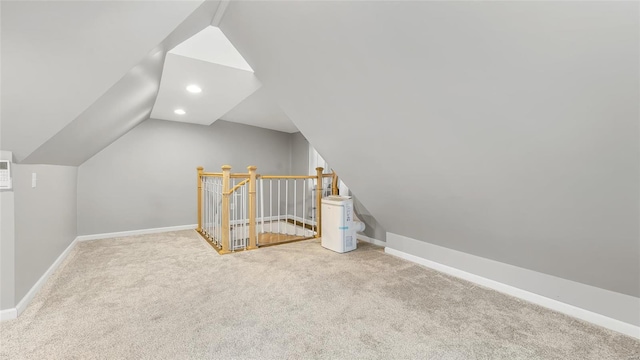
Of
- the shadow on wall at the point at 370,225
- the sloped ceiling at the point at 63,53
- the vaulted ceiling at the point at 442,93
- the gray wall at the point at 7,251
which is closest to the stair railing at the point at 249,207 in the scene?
the shadow on wall at the point at 370,225

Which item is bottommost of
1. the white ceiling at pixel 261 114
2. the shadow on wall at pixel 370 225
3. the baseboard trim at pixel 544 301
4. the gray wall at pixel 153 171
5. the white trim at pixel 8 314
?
the baseboard trim at pixel 544 301

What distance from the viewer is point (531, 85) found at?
47.8 inches

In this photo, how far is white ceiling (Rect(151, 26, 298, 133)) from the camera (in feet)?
8.02

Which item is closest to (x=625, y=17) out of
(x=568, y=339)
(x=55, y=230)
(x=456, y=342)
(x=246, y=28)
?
(x=456, y=342)

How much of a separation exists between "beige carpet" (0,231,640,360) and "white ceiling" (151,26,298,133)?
2.06 meters

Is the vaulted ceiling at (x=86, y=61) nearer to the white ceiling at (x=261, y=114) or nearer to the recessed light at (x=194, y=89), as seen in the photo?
the recessed light at (x=194, y=89)

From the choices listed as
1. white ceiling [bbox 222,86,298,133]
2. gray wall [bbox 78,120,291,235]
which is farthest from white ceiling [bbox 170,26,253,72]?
gray wall [bbox 78,120,291,235]

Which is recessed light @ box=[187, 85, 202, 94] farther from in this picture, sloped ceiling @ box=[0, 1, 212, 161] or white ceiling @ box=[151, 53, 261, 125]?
sloped ceiling @ box=[0, 1, 212, 161]

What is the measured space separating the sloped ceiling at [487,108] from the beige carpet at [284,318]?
0.56 m

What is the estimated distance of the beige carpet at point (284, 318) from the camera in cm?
155

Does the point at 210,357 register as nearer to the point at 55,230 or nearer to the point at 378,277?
the point at 378,277

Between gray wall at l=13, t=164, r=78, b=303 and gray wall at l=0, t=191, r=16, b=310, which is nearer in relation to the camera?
gray wall at l=0, t=191, r=16, b=310

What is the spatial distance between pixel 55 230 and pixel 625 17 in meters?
4.50

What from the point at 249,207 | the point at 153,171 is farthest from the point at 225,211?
the point at 153,171
